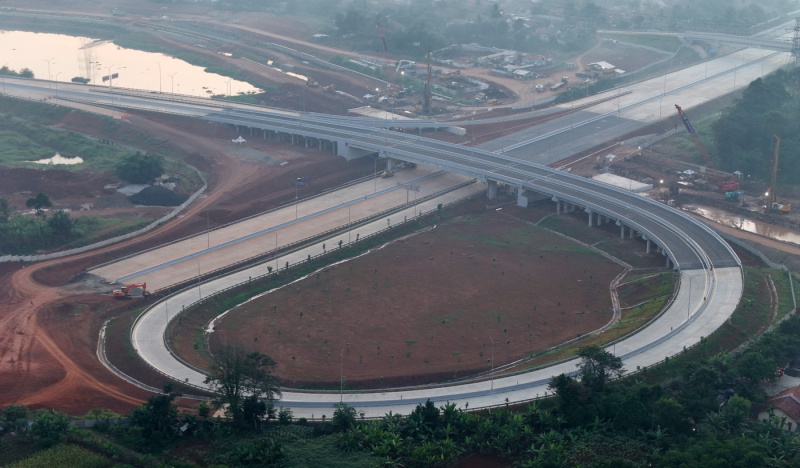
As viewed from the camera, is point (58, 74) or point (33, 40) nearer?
point (58, 74)

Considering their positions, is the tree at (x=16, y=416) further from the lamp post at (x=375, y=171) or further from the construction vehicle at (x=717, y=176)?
the construction vehicle at (x=717, y=176)

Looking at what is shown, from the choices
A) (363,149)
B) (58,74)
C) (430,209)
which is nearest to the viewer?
(430,209)

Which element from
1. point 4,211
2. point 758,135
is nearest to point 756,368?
point 758,135

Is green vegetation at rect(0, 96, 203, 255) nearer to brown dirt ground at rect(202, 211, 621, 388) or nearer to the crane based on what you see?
brown dirt ground at rect(202, 211, 621, 388)

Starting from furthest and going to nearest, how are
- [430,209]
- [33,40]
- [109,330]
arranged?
[33,40], [430,209], [109,330]

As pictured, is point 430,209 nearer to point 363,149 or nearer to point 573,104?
point 363,149

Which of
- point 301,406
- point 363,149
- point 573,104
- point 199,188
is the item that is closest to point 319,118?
point 363,149

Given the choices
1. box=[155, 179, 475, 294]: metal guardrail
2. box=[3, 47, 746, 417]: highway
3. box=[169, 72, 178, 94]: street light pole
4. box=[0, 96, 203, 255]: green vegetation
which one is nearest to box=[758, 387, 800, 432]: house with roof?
box=[3, 47, 746, 417]: highway
